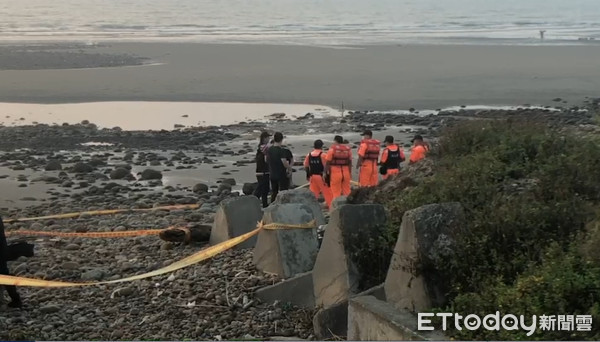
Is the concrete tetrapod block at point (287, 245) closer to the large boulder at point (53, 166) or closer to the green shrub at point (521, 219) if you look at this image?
the green shrub at point (521, 219)

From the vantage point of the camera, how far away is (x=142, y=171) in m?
21.0

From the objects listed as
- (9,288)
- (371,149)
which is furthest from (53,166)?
(9,288)

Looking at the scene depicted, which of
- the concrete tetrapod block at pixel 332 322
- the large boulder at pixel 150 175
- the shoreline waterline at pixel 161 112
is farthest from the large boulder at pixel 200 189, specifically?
the concrete tetrapod block at pixel 332 322

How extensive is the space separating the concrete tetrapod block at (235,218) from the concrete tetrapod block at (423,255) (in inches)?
162

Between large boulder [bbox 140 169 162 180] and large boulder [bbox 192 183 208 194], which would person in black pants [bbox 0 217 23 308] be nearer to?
large boulder [bbox 192 183 208 194]

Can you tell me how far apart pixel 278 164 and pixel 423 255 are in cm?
850

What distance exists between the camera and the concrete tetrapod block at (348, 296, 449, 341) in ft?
19.7

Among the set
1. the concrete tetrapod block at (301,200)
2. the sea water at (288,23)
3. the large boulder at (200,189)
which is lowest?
the large boulder at (200,189)

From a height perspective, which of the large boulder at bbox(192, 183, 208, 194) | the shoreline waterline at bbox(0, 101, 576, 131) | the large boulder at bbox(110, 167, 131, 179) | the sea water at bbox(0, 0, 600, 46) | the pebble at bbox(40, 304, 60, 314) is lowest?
the large boulder at bbox(192, 183, 208, 194)

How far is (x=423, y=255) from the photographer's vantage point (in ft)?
22.4

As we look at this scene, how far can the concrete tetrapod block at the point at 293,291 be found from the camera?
8.34 m

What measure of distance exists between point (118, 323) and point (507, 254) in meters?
3.79

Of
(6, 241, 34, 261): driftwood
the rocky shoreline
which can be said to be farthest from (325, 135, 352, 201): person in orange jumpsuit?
(6, 241, 34, 261): driftwood

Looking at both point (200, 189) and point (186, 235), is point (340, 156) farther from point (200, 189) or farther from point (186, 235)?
point (186, 235)
